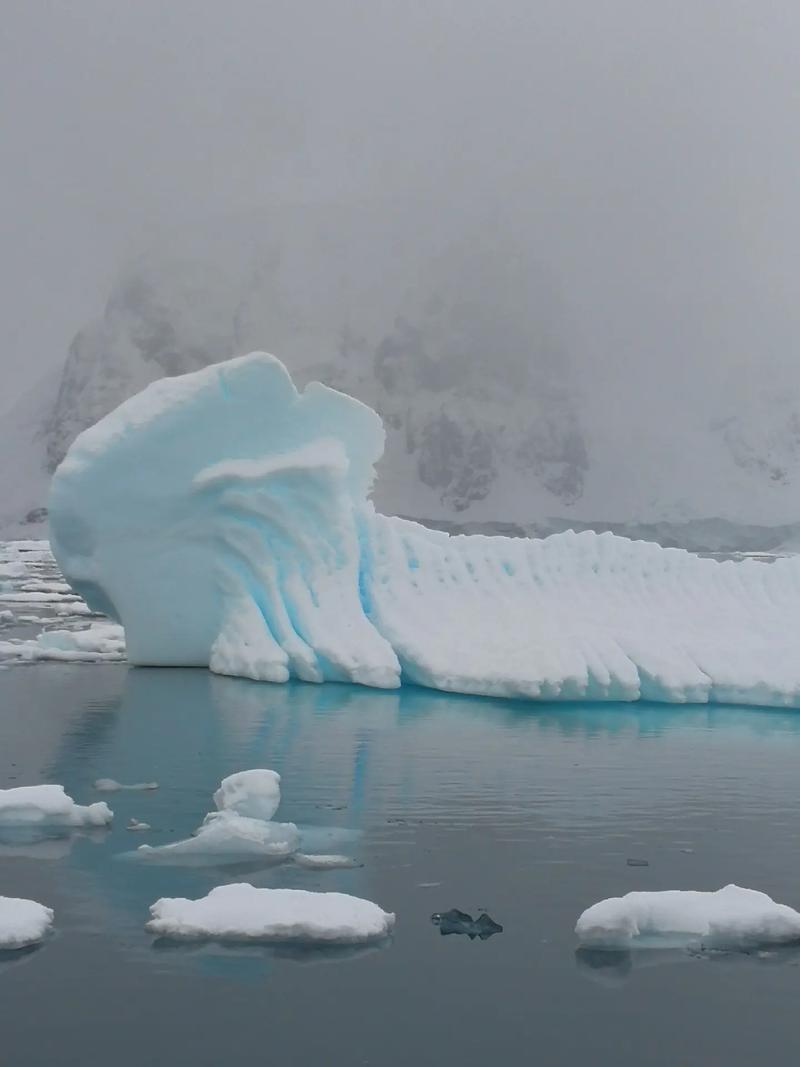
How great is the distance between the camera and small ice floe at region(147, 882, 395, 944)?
502cm

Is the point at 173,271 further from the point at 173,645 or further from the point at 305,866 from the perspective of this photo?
the point at 305,866

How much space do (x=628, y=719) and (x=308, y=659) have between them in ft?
10.3

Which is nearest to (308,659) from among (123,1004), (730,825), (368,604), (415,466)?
(368,604)

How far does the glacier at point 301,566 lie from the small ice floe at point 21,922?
23.3 ft

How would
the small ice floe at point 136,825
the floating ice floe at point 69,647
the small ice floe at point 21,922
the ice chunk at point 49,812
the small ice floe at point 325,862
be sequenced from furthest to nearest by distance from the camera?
the floating ice floe at point 69,647 → the ice chunk at point 49,812 → the small ice floe at point 136,825 → the small ice floe at point 325,862 → the small ice floe at point 21,922

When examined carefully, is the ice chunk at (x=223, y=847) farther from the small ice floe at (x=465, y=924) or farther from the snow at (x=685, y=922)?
the snow at (x=685, y=922)

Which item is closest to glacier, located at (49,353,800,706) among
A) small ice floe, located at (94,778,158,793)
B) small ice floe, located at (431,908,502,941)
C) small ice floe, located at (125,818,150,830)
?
small ice floe, located at (94,778,158,793)

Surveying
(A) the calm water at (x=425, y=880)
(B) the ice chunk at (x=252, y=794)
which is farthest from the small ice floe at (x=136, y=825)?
(B) the ice chunk at (x=252, y=794)

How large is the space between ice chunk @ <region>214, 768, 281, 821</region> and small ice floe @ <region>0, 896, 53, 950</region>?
5.53ft

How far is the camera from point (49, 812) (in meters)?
6.76

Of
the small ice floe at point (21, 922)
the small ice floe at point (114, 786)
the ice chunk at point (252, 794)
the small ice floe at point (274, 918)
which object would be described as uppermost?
the ice chunk at point (252, 794)

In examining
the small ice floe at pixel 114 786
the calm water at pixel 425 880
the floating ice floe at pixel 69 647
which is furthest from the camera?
the floating ice floe at pixel 69 647

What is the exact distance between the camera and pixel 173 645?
45.1 feet

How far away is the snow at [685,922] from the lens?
5102 millimetres
